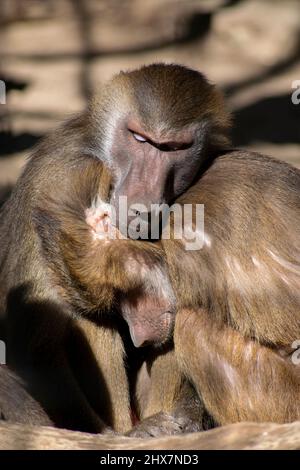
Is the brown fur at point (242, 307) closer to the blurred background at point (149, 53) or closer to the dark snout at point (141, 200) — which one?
the dark snout at point (141, 200)

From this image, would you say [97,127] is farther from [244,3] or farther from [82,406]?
[244,3]

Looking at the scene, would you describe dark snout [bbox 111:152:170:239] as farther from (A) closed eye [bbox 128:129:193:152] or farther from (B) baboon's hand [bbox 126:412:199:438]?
(B) baboon's hand [bbox 126:412:199:438]

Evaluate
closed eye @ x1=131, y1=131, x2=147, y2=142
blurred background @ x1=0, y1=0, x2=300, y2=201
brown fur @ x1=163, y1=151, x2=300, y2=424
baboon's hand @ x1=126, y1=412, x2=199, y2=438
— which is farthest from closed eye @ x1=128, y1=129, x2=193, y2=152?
blurred background @ x1=0, y1=0, x2=300, y2=201

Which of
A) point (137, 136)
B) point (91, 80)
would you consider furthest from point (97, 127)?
point (91, 80)

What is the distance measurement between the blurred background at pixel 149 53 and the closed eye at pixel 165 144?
2.45 meters

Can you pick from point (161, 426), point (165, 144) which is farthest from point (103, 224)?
point (161, 426)

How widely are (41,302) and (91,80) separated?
3211 mm

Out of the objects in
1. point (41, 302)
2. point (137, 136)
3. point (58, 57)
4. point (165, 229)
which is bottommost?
point (41, 302)

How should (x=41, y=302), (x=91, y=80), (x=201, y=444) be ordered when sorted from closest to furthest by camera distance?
(x=201, y=444), (x=41, y=302), (x=91, y=80)

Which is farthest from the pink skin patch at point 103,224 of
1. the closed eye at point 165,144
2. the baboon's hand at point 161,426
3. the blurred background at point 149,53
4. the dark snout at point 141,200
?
the blurred background at point 149,53

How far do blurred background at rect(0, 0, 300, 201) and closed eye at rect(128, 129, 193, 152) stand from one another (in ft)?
8.05

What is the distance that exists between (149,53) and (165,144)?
3.28 metres

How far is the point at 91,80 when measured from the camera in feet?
25.3

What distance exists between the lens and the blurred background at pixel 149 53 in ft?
24.9
